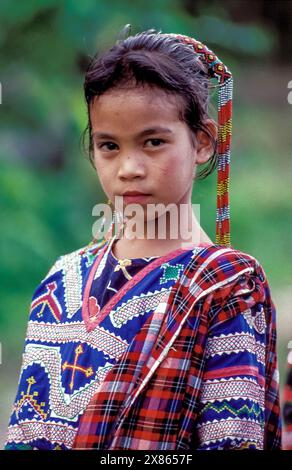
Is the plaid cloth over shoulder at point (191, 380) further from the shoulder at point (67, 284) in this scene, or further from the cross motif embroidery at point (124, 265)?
the shoulder at point (67, 284)

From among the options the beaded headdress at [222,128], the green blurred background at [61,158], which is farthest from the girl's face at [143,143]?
the green blurred background at [61,158]

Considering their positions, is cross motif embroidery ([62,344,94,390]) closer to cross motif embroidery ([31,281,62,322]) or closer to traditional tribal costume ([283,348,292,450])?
cross motif embroidery ([31,281,62,322])

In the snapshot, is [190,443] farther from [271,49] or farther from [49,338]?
[271,49]

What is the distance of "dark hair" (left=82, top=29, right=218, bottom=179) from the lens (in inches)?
71.9

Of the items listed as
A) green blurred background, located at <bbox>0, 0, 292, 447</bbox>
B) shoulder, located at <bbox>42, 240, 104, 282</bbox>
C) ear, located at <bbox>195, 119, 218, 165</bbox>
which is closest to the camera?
ear, located at <bbox>195, 119, 218, 165</bbox>

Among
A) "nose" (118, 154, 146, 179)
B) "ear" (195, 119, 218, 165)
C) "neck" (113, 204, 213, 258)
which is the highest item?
"ear" (195, 119, 218, 165)

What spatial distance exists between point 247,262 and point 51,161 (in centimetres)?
268

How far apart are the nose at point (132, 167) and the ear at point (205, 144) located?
0.18 meters

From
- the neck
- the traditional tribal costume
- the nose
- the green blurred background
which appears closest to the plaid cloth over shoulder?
the neck

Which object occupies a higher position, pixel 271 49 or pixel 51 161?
pixel 271 49

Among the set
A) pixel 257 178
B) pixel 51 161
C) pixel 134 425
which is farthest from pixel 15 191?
pixel 134 425

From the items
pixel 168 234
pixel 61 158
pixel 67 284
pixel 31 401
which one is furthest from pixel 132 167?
pixel 61 158

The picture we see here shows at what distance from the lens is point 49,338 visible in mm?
1968

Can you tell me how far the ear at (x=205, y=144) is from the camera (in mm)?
1938
